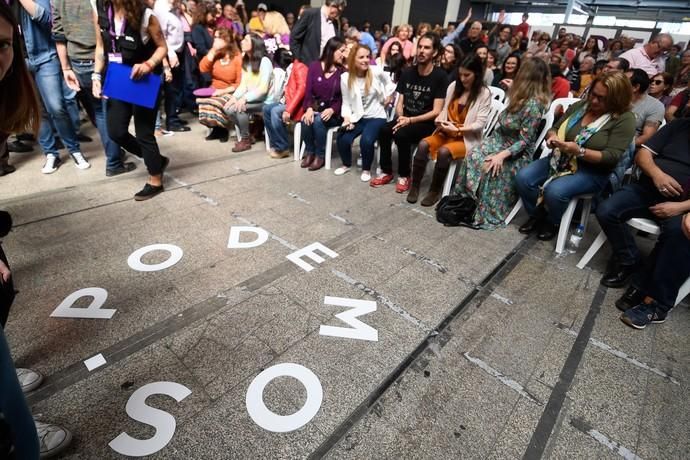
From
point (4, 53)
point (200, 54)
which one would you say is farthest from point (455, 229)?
point (200, 54)

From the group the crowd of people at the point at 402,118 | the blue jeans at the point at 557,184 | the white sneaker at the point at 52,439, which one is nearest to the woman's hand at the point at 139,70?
the crowd of people at the point at 402,118

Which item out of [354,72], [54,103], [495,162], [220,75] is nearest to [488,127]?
[495,162]

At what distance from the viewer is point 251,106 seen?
424cm

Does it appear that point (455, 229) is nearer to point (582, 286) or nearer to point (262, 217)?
point (582, 286)

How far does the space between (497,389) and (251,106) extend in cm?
386

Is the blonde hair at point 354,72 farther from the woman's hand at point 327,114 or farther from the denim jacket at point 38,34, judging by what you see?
the denim jacket at point 38,34

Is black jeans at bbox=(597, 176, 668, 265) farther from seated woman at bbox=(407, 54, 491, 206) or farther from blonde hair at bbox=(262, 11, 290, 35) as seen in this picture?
blonde hair at bbox=(262, 11, 290, 35)

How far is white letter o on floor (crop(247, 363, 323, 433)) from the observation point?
1353 millimetres

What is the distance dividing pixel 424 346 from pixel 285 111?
120 inches

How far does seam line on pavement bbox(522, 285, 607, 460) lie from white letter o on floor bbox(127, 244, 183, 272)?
203 centimetres

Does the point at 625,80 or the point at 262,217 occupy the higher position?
the point at 625,80

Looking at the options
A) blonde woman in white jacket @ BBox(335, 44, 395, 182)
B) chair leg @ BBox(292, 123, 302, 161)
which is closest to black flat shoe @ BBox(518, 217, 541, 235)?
blonde woman in white jacket @ BBox(335, 44, 395, 182)

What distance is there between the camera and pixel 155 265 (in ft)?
7.09

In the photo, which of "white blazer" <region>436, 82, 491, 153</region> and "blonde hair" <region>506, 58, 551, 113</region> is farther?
"white blazer" <region>436, 82, 491, 153</region>
